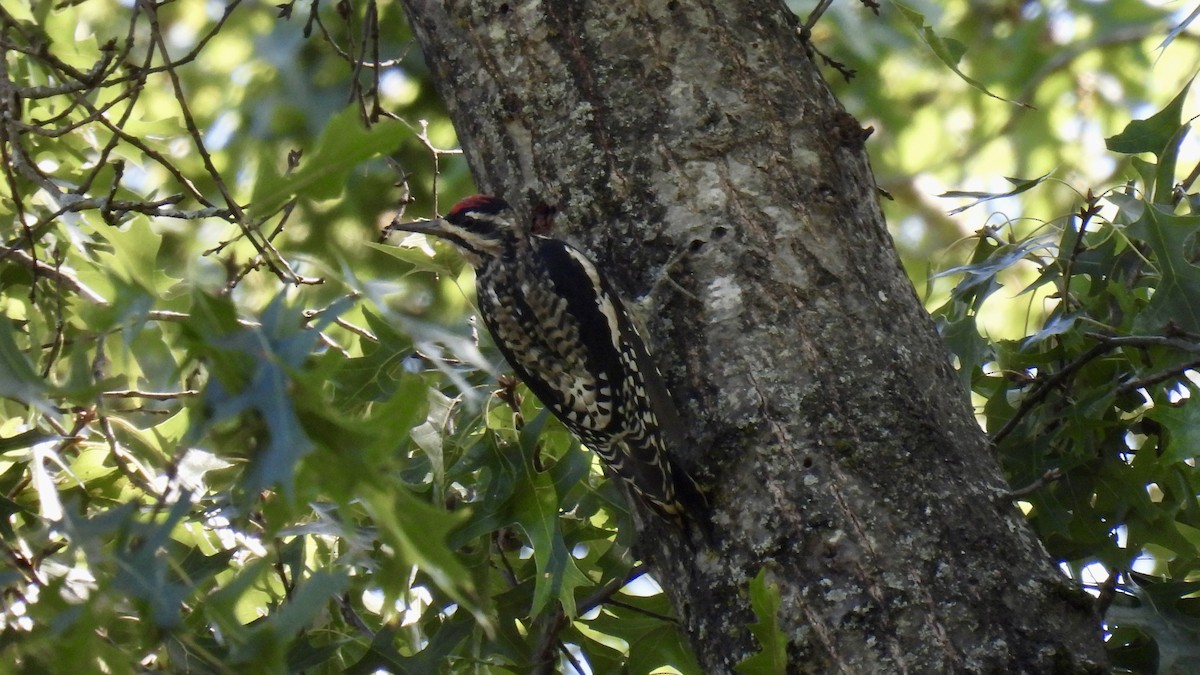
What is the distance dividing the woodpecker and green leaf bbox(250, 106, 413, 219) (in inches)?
37.0

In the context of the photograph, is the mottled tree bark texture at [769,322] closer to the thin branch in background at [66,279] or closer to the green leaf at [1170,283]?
the green leaf at [1170,283]

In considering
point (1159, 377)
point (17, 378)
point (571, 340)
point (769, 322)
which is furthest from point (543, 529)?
point (1159, 377)

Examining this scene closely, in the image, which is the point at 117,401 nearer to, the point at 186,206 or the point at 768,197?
the point at 768,197

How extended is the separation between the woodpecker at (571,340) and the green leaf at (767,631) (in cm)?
39

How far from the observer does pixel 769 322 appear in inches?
88.9

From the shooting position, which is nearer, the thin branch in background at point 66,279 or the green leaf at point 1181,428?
the green leaf at point 1181,428

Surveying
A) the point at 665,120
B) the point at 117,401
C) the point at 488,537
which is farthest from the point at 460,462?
the point at 117,401

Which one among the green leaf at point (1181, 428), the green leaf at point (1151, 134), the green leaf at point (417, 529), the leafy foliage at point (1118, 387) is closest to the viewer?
the green leaf at point (417, 529)

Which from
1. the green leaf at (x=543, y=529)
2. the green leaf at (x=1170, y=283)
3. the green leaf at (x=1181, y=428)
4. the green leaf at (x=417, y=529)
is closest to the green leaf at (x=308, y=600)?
the green leaf at (x=417, y=529)

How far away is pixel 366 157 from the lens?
1532mm

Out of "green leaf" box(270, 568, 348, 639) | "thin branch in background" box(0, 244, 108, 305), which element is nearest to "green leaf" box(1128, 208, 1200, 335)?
"green leaf" box(270, 568, 348, 639)

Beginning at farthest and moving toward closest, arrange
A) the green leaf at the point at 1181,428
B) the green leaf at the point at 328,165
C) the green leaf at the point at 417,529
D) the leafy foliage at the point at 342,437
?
1. the green leaf at the point at 1181,428
2. the green leaf at the point at 328,165
3. the leafy foliage at the point at 342,437
4. the green leaf at the point at 417,529

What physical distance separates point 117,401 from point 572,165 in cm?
135

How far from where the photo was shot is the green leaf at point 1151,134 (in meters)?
2.46
